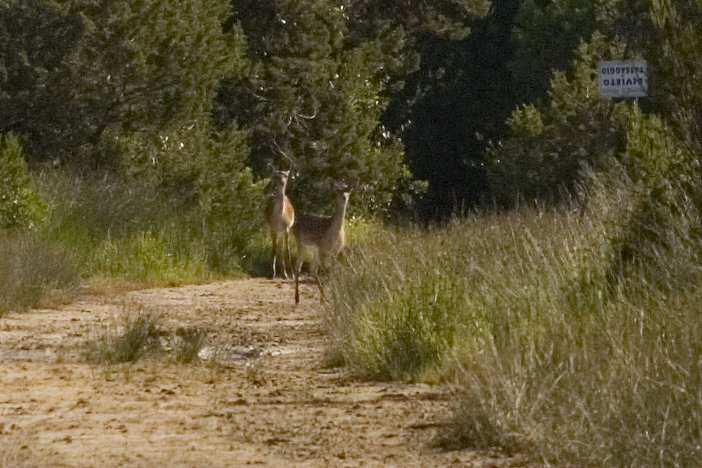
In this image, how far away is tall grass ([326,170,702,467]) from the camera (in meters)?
7.98

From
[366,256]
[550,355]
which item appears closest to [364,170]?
[366,256]

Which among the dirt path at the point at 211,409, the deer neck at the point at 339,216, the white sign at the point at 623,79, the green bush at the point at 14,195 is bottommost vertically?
the dirt path at the point at 211,409

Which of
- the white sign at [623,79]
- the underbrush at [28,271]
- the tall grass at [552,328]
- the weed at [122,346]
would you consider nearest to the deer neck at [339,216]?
the underbrush at [28,271]

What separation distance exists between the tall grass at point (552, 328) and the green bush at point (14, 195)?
6.28 meters

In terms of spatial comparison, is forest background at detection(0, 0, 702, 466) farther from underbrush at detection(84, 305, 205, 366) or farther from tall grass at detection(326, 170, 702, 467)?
underbrush at detection(84, 305, 205, 366)

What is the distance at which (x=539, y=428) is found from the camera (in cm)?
842

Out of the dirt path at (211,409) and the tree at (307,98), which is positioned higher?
the tree at (307,98)

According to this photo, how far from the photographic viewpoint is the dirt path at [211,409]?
8.63m

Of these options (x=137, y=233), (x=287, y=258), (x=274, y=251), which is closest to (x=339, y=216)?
(x=137, y=233)

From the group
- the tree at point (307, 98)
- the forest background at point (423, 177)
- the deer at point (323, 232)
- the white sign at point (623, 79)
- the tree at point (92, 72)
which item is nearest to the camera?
the forest background at point (423, 177)

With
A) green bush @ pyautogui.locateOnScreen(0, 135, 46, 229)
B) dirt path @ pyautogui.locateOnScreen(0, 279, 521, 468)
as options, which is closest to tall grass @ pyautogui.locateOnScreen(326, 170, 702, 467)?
dirt path @ pyautogui.locateOnScreen(0, 279, 521, 468)

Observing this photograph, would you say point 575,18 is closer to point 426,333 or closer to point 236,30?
point 236,30

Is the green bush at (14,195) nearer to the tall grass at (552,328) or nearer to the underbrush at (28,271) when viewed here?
the underbrush at (28,271)

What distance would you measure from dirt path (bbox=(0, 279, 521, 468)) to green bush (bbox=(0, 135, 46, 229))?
5.81m
